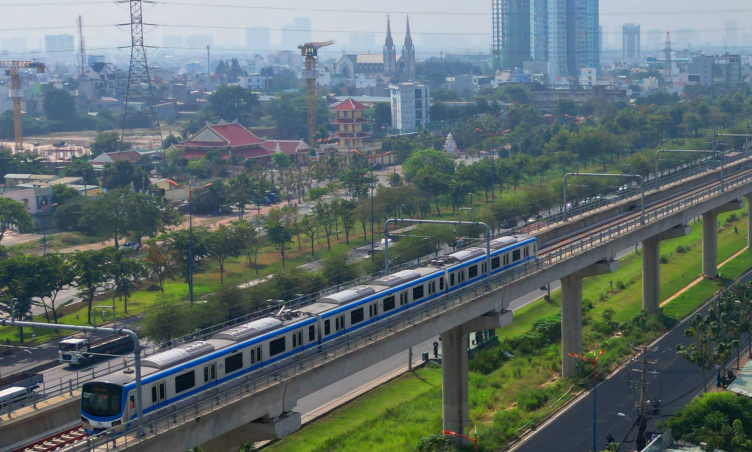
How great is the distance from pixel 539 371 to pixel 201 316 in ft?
51.9

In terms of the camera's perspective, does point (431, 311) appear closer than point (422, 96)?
Yes

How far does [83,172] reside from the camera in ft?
332

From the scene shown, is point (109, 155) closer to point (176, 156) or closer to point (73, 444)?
point (176, 156)

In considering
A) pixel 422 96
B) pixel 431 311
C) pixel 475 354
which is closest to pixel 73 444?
pixel 431 311

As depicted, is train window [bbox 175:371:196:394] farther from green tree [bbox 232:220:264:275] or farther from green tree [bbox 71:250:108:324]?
green tree [bbox 232:220:264:275]

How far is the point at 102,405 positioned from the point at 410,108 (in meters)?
134

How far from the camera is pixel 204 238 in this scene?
2483 inches

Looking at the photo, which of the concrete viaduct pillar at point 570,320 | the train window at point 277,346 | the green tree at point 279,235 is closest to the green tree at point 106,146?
the green tree at point 279,235

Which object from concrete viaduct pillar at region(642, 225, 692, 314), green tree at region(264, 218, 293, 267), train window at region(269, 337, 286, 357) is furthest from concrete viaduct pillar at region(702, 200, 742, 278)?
train window at region(269, 337, 286, 357)

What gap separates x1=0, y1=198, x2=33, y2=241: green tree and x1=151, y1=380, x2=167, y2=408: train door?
55068mm

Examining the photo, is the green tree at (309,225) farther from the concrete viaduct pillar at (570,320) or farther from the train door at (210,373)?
the train door at (210,373)

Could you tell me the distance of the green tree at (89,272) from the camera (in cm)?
5441

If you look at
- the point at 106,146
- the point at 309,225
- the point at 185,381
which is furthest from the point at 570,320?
the point at 106,146

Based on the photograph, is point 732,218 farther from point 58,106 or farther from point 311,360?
point 58,106
